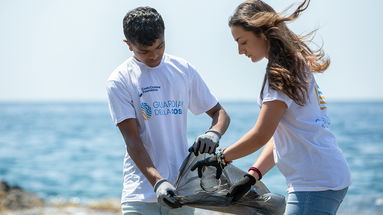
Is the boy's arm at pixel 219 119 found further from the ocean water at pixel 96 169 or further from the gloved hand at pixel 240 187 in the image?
the ocean water at pixel 96 169

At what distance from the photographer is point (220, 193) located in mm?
3596

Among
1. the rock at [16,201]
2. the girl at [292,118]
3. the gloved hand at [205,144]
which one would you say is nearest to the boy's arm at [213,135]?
the gloved hand at [205,144]

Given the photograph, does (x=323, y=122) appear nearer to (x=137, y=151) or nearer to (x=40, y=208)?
(x=137, y=151)

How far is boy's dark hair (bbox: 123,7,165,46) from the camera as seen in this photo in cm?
359

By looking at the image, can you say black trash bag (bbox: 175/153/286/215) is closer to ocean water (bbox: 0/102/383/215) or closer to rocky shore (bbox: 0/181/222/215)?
rocky shore (bbox: 0/181/222/215)

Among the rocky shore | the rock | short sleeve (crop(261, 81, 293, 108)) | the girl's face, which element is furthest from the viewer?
the rock

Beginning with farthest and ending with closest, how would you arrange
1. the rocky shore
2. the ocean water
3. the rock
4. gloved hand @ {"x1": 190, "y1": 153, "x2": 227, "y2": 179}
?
the ocean water → the rock → the rocky shore → gloved hand @ {"x1": 190, "y1": 153, "x2": 227, "y2": 179}

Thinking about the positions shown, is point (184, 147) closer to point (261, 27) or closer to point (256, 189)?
point (256, 189)

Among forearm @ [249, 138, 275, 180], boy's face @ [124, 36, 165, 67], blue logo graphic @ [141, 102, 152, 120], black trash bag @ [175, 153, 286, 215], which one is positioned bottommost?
black trash bag @ [175, 153, 286, 215]

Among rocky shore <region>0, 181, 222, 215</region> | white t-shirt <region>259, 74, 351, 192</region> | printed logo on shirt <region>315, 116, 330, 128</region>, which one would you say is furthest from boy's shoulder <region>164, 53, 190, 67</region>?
rocky shore <region>0, 181, 222, 215</region>

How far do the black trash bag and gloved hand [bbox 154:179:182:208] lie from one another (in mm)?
91

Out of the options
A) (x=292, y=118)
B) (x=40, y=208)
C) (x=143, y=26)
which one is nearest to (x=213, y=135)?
(x=292, y=118)

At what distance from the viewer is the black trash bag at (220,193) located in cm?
358

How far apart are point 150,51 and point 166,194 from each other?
0.75 metres
